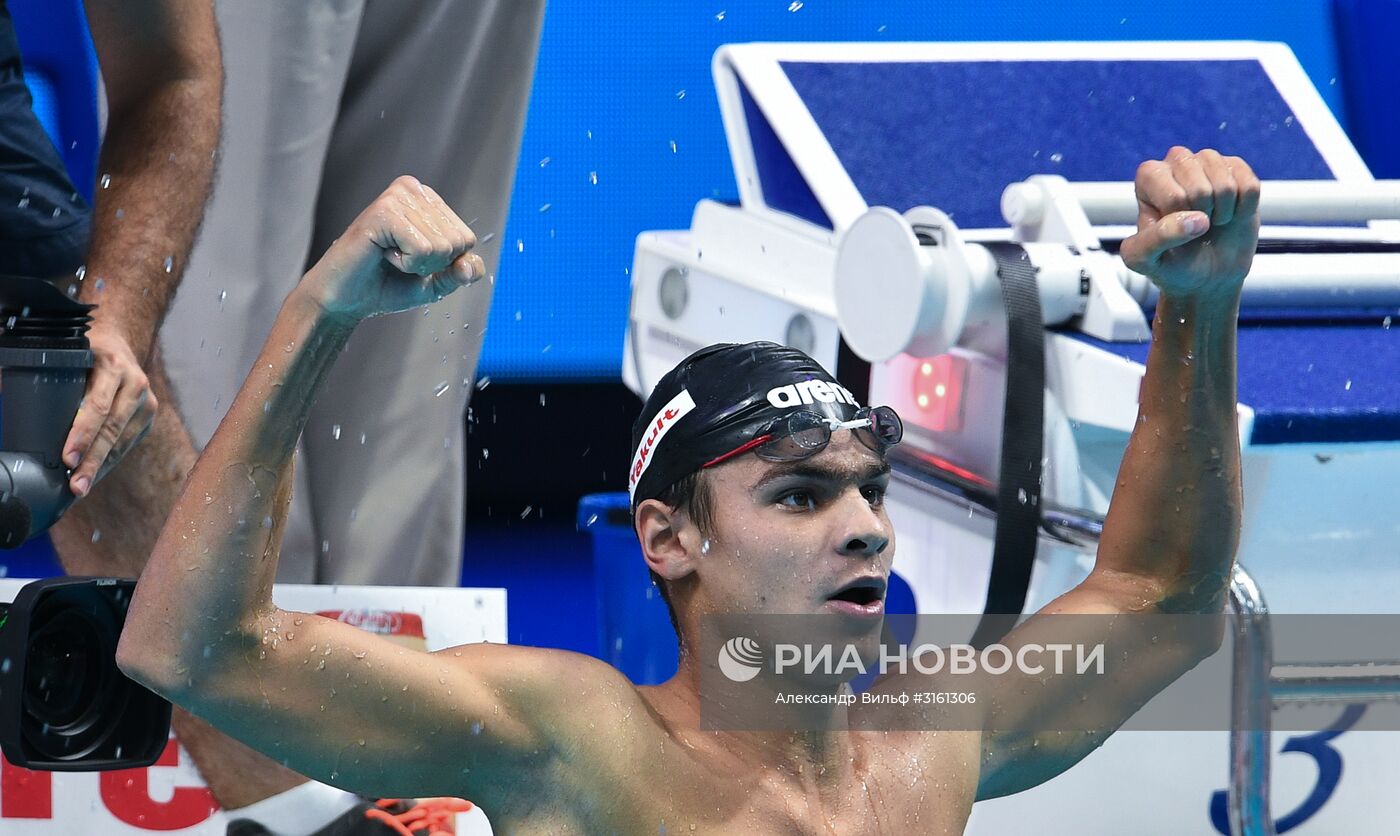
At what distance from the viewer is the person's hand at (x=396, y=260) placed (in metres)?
1.42

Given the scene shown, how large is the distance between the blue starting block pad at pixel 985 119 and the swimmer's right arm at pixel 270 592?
1672 mm

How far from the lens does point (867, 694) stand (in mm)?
1983

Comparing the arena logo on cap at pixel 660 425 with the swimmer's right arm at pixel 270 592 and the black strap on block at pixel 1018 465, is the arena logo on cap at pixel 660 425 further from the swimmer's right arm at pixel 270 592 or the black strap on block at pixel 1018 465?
the black strap on block at pixel 1018 465

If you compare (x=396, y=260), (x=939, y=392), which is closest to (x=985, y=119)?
(x=939, y=392)

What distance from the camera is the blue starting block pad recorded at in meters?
3.20

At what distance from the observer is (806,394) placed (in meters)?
1.85

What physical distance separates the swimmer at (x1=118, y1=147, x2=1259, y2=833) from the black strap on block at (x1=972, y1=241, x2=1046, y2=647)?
0.51 metres

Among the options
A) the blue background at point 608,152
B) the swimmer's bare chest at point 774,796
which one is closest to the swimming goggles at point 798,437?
the swimmer's bare chest at point 774,796

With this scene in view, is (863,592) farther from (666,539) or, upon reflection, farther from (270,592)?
(270,592)

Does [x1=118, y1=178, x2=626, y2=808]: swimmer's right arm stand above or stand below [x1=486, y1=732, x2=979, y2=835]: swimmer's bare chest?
above

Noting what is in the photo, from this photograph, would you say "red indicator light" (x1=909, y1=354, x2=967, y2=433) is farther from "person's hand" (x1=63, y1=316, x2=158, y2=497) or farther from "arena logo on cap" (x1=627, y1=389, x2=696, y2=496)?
"person's hand" (x1=63, y1=316, x2=158, y2=497)

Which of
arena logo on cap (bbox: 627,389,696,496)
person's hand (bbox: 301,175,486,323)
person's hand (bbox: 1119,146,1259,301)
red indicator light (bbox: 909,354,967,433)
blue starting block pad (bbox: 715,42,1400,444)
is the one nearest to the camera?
person's hand (bbox: 301,175,486,323)

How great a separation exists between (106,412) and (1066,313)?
1.42 m

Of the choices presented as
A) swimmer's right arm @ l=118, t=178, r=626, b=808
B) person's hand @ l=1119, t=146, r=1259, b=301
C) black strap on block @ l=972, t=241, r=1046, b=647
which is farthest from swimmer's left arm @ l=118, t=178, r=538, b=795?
black strap on block @ l=972, t=241, r=1046, b=647
